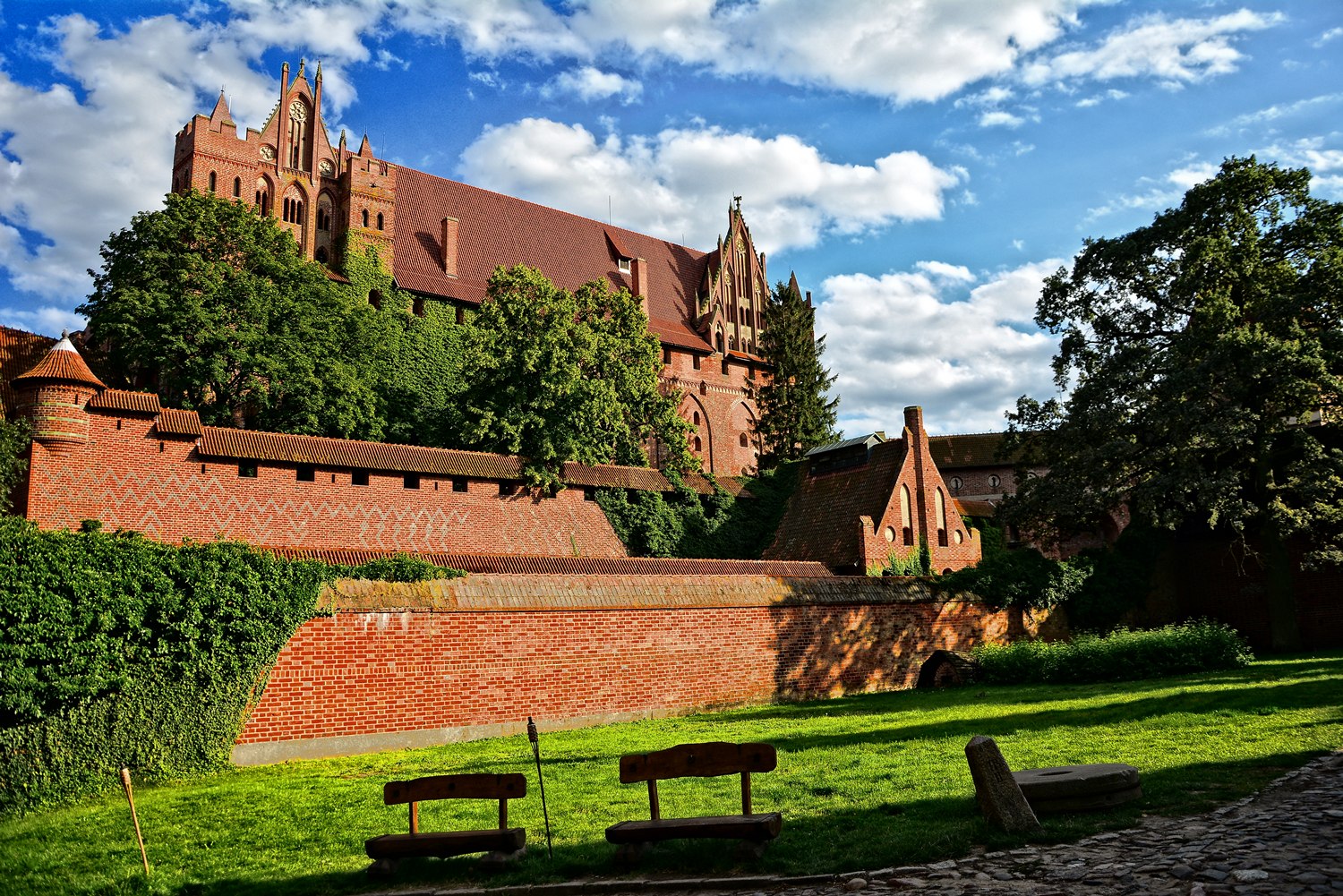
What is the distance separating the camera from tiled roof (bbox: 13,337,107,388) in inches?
886

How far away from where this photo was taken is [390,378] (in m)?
37.5

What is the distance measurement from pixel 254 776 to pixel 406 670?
10.1 feet

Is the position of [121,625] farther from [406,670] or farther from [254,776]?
[406,670]

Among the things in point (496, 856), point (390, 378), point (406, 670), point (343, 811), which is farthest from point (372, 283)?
point (496, 856)

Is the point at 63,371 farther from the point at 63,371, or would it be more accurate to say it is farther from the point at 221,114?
the point at 221,114

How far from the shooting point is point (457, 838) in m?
7.27

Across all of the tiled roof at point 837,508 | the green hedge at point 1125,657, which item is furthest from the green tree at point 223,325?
the green hedge at point 1125,657

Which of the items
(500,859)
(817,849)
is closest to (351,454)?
(500,859)

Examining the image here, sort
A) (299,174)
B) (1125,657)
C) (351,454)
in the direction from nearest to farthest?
(1125,657), (351,454), (299,174)

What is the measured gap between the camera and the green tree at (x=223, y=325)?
98.5 feet

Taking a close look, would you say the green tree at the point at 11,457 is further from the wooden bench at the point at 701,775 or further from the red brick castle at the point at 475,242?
the wooden bench at the point at 701,775

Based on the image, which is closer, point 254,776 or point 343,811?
point 343,811

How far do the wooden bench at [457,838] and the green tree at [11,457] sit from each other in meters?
19.4

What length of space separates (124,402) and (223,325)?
27.4ft
